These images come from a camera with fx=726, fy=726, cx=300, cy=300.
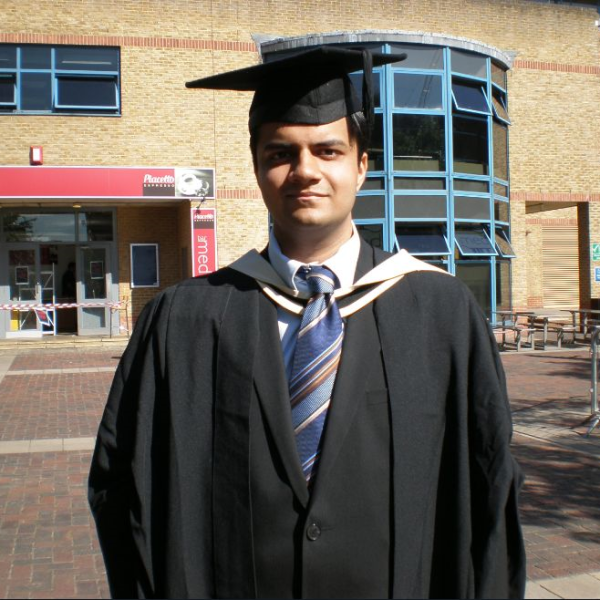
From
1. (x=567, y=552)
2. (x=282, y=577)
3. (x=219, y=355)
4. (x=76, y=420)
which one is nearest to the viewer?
(x=282, y=577)

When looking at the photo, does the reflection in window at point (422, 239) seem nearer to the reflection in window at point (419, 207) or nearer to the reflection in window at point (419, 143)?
the reflection in window at point (419, 207)

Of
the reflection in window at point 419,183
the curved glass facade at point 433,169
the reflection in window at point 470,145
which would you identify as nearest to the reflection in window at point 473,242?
the curved glass facade at point 433,169

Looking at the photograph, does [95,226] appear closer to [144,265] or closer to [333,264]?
[144,265]

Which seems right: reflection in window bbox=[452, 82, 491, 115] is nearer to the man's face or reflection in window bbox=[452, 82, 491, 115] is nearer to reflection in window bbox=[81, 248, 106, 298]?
reflection in window bbox=[81, 248, 106, 298]

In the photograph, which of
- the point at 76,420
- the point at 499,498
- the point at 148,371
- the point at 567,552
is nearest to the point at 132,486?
the point at 148,371

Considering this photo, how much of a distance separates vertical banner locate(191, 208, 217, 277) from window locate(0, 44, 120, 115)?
3208 mm

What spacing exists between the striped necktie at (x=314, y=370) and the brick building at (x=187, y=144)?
14840 millimetres

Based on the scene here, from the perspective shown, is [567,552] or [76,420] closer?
[567,552]

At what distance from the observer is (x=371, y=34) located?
53.9 ft

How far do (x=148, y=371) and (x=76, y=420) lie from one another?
7.49m

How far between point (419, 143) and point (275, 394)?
52.8ft

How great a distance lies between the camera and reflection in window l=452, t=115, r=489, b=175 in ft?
57.4

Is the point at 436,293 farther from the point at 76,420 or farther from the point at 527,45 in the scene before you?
the point at 527,45

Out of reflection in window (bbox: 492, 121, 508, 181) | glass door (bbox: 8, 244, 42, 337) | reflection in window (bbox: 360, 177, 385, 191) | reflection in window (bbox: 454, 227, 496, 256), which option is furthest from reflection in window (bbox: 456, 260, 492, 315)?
glass door (bbox: 8, 244, 42, 337)
